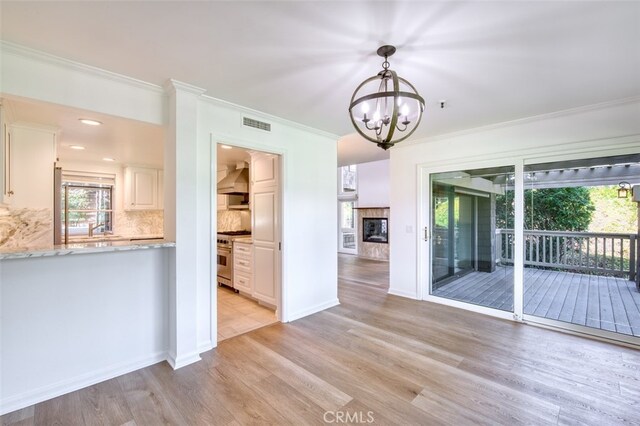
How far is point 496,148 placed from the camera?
3.80 metres

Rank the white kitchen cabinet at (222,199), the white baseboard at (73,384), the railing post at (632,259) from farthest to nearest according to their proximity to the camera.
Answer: the white kitchen cabinet at (222,199) < the railing post at (632,259) < the white baseboard at (73,384)

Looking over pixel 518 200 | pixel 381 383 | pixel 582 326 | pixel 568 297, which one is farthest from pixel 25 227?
pixel 568 297

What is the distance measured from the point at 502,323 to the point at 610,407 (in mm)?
1526

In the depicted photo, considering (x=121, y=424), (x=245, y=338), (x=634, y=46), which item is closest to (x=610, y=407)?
(x=634, y=46)

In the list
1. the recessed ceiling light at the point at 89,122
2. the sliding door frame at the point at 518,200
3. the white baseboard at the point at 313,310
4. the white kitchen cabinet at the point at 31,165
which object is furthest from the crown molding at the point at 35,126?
the sliding door frame at the point at 518,200

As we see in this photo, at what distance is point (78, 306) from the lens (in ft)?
7.63

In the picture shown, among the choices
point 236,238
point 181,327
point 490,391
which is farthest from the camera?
point 236,238

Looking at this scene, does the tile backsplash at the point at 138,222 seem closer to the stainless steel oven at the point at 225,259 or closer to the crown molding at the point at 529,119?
the stainless steel oven at the point at 225,259

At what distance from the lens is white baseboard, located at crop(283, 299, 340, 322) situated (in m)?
3.69

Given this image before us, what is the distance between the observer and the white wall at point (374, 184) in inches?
324

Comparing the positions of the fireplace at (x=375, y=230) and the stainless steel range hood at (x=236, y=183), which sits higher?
the stainless steel range hood at (x=236, y=183)

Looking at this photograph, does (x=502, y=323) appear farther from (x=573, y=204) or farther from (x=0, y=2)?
(x=0, y=2)

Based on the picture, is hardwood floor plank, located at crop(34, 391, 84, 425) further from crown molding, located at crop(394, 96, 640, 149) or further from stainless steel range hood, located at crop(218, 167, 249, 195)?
crown molding, located at crop(394, 96, 640, 149)

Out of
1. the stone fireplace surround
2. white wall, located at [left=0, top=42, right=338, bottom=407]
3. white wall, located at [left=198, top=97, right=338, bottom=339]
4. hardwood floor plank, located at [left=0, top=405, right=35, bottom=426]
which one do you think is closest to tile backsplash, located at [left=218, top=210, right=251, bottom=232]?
white wall, located at [left=198, top=97, right=338, bottom=339]
